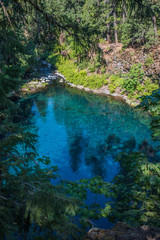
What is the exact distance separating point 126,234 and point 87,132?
11.1 m

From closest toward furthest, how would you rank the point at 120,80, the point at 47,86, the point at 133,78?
the point at 133,78
the point at 120,80
the point at 47,86

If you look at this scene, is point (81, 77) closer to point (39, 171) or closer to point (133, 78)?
point (133, 78)

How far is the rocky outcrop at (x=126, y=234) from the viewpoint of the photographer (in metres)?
2.70

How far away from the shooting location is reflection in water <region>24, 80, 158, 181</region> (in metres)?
10.5

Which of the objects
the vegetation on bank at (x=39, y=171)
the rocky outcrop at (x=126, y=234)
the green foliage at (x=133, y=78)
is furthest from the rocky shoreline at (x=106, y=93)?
the rocky outcrop at (x=126, y=234)

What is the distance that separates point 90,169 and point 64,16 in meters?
8.28

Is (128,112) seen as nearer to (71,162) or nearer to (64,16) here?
(71,162)

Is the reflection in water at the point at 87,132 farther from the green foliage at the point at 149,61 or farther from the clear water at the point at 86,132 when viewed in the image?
the green foliage at the point at 149,61

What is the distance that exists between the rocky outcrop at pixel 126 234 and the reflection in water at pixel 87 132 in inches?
258

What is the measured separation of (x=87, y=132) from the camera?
13.9m

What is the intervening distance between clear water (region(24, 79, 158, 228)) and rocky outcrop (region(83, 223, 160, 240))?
4539 mm

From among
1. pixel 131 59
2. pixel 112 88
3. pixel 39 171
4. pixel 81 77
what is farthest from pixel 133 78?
pixel 39 171

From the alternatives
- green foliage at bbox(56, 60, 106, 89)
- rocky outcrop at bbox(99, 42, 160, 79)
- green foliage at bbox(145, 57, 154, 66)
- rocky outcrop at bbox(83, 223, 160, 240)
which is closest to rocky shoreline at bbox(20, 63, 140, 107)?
green foliage at bbox(56, 60, 106, 89)

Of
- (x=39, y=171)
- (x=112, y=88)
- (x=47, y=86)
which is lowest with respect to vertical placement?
(x=47, y=86)
